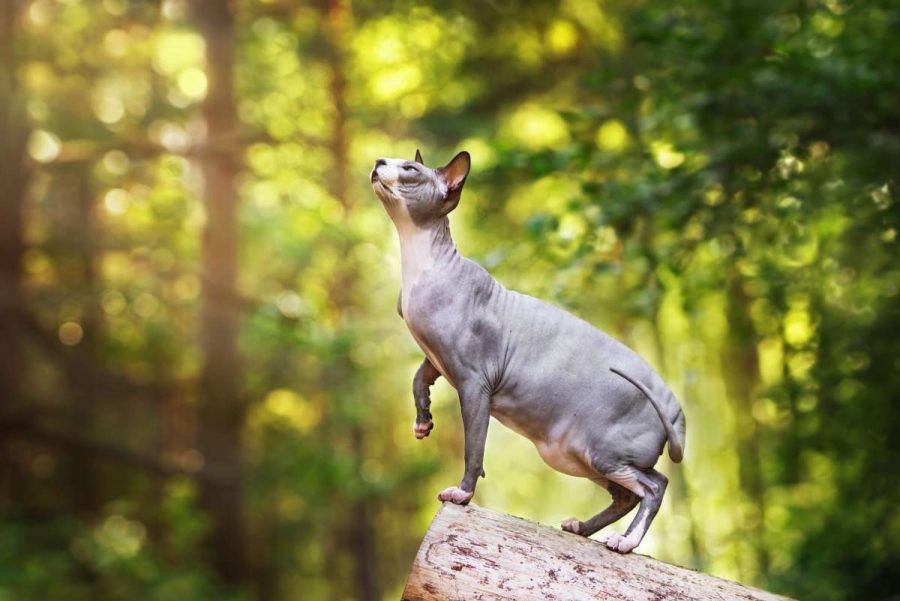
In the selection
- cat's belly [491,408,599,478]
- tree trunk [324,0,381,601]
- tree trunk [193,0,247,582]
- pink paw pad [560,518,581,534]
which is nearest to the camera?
cat's belly [491,408,599,478]

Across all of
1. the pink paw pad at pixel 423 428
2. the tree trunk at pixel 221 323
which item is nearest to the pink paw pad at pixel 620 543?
the pink paw pad at pixel 423 428

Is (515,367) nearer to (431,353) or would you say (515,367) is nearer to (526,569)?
(431,353)

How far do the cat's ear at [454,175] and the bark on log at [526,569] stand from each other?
0.73 meters

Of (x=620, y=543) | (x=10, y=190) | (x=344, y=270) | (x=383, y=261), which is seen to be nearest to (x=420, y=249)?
(x=620, y=543)

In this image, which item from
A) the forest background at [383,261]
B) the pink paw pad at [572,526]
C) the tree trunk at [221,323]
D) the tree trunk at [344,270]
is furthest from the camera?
the tree trunk at [221,323]

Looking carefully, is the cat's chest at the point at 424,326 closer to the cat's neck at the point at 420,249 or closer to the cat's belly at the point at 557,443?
the cat's neck at the point at 420,249

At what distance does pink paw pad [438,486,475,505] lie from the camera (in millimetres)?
2348

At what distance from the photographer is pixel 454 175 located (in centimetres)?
232

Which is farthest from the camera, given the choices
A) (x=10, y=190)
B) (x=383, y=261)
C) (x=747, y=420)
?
(x=747, y=420)

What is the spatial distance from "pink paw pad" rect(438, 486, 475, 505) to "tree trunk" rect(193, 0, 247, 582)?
5936 mm

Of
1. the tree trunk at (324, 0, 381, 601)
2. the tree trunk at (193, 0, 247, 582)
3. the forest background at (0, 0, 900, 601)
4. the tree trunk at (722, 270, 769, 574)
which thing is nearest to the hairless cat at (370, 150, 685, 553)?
the forest background at (0, 0, 900, 601)

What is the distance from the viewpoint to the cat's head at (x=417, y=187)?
90.4 inches

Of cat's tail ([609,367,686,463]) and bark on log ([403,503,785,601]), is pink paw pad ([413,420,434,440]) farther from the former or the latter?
cat's tail ([609,367,686,463])

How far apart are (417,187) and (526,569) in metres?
0.92
